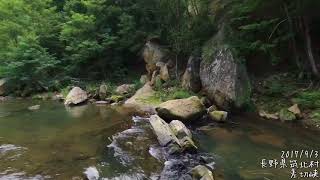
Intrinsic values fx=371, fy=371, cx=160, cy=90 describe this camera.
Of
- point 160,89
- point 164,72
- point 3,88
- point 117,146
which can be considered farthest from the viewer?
point 3,88

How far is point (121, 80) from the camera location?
25.0m

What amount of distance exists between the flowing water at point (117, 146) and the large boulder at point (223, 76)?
1.15 metres

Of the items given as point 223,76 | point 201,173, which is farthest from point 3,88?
point 201,173

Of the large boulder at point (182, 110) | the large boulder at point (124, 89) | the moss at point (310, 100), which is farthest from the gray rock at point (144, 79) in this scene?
the moss at point (310, 100)

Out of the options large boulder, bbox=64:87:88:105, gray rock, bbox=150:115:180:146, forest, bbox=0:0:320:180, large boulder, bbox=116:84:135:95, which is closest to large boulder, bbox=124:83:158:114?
forest, bbox=0:0:320:180

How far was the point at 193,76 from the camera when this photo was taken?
18234mm

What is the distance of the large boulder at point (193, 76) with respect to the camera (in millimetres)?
17989

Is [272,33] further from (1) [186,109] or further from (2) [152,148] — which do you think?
(2) [152,148]

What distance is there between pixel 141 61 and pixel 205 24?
881 centimetres

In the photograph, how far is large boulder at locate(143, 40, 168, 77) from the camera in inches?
893

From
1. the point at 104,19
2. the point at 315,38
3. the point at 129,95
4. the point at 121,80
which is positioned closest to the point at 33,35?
the point at 104,19

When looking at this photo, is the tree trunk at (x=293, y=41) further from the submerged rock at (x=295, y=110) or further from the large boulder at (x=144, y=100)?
the large boulder at (x=144, y=100)

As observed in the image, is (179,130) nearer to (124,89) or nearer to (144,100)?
(144,100)

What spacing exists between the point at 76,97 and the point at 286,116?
470 inches
